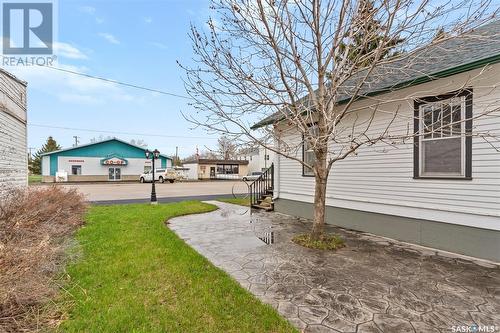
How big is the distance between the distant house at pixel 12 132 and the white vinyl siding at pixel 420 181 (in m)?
8.82

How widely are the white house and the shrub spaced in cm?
487

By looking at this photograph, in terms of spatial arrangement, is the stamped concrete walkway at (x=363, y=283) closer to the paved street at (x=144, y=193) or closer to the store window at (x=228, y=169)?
the paved street at (x=144, y=193)

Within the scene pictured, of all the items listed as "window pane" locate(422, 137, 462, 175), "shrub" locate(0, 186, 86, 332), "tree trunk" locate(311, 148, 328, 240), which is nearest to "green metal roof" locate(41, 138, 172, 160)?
"shrub" locate(0, 186, 86, 332)

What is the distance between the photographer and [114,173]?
1412 inches

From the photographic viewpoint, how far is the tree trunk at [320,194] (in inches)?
223

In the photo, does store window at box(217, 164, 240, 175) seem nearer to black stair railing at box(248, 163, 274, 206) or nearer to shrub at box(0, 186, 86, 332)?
black stair railing at box(248, 163, 274, 206)

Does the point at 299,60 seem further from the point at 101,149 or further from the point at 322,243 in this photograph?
the point at 101,149

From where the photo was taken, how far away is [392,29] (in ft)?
16.2

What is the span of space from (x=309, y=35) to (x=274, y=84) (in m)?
1.22

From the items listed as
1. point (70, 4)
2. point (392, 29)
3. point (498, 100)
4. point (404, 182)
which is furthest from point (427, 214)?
point (70, 4)

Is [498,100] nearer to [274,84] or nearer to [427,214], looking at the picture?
[427,214]

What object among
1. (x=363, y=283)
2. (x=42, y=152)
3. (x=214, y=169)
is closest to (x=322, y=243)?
(x=363, y=283)

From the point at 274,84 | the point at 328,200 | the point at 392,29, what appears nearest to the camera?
the point at 392,29

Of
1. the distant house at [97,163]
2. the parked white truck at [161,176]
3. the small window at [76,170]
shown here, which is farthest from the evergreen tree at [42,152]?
the parked white truck at [161,176]
